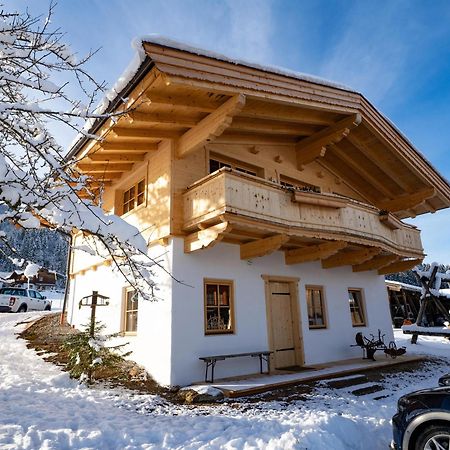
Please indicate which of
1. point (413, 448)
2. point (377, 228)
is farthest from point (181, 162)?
point (413, 448)

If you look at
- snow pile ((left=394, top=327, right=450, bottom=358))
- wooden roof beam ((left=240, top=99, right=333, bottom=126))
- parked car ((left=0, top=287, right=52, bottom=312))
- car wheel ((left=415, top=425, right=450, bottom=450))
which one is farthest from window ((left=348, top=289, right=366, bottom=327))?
parked car ((left=0, top=287, right=52, bottom=312))

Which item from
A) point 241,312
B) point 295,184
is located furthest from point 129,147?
point 295,184

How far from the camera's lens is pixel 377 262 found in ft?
45.0

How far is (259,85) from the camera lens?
357 inches

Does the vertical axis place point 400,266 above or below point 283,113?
below

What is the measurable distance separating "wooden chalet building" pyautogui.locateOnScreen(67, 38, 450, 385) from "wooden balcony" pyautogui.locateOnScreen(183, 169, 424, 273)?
42 millimetres

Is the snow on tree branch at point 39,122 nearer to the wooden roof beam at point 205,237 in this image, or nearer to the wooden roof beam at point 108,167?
the wooden roof beam at point 205,237

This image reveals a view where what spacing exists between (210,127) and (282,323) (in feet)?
20.1

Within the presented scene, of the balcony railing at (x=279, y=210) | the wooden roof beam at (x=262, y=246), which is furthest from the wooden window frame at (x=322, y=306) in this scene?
the wooden roof beam at (x=262, y=246)

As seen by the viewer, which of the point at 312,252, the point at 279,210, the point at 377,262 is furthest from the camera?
the point at 377,262

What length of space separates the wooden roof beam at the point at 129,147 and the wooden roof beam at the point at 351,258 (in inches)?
274

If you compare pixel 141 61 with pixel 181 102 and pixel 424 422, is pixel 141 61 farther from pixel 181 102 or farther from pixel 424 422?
pixel 424 422

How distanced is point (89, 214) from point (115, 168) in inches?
322

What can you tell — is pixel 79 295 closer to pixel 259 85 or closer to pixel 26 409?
pixel 26 409
